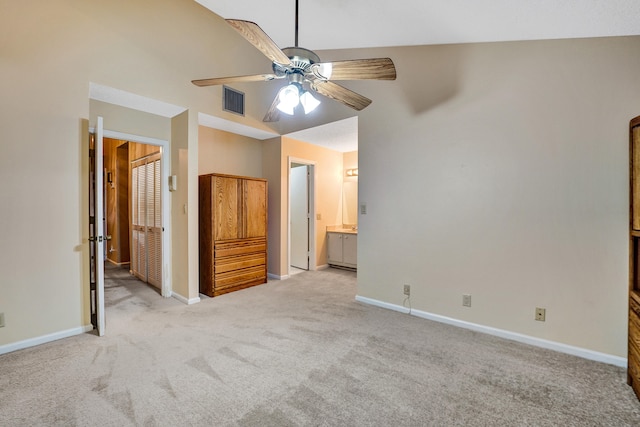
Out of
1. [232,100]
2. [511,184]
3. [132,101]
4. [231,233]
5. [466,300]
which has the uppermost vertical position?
[232,100]

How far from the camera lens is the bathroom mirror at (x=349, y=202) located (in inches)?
241

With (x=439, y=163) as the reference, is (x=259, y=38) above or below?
above

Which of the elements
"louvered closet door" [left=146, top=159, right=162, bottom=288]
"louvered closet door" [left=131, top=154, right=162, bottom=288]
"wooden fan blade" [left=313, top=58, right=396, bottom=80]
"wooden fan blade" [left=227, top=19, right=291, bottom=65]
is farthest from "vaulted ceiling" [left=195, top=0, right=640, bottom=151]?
"louvered closet door" [left=131, top=154, right=162, bottom=288]

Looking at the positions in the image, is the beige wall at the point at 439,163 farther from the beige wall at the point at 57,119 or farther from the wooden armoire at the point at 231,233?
the wooden armoire at the point at 231,233

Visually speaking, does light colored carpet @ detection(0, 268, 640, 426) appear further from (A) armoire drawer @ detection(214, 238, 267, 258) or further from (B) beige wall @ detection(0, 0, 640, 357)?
(A) armoire drawer @ detection(214, 238, 267, 258)

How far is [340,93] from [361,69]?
341 mm

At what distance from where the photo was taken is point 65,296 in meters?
2.71

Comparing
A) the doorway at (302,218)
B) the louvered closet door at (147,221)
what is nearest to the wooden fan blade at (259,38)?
the louvered closet door at (147,221)

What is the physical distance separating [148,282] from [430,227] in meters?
4.37

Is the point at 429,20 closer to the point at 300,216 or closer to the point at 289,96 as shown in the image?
the point at 289,96

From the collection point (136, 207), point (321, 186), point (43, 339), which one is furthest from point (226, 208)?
point (43, 339)

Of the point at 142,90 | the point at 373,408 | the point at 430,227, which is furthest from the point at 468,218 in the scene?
the point at 142,90

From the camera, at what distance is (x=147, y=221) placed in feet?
14.6

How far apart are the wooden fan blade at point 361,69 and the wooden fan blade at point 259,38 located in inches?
9.5
